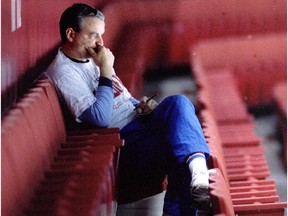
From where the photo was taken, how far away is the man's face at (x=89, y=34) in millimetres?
1863

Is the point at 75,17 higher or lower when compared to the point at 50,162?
higher

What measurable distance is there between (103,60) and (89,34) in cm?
9

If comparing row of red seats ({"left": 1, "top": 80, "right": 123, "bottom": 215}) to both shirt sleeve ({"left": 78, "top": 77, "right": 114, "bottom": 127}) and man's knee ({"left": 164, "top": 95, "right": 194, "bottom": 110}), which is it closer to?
shirt sleeve ({"left": 78, "top": 77, "right": 114, "bottom": 127})

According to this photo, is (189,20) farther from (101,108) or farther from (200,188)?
(200,188)

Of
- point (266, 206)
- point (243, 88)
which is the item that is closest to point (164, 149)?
point (266, 206)

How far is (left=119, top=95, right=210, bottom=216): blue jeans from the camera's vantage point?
5.51 feet

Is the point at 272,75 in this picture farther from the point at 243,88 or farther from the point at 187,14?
the point at 187,14

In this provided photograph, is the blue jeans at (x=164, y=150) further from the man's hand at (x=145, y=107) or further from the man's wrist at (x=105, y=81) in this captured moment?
the man's wrist at (x=105, y=81)

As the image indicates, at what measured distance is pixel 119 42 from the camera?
2713 mm

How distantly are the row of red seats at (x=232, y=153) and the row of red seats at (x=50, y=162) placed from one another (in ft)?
0.79

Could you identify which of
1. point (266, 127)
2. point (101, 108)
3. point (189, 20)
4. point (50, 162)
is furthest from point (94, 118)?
point (266, 127)

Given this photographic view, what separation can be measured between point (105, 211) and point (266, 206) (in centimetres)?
50

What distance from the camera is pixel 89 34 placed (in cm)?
188

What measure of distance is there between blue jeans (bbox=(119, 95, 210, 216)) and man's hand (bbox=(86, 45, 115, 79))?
16 centimetres
